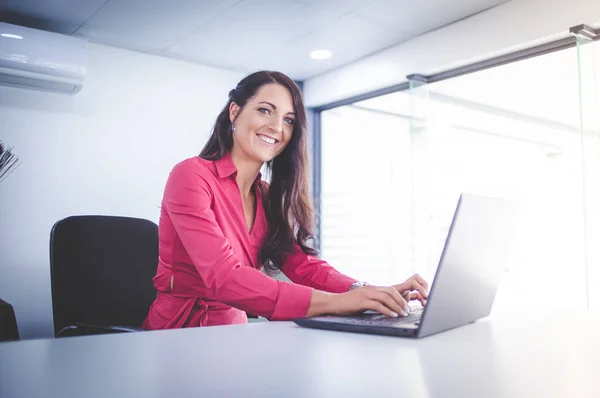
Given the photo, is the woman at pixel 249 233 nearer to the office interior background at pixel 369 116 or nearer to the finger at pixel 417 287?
the finger at pixel 417 287

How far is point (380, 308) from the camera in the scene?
3.80ft

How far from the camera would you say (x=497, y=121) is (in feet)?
12.8

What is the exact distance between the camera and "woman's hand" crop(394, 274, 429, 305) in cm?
140

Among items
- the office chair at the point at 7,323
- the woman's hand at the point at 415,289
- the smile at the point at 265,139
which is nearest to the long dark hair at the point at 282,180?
the smile at the point at 265,139

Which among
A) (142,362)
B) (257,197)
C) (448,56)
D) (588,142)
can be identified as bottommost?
(142,362)

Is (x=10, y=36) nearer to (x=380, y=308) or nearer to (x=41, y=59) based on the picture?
(x=41, y=59)

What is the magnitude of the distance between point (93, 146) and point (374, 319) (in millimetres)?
3069

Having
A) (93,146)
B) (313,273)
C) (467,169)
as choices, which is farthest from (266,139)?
(467,169)

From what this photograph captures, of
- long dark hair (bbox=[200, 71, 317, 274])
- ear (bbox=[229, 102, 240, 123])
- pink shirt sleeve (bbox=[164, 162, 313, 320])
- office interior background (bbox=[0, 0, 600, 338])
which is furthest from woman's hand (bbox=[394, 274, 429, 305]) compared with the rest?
office interior background (bbox=[0, 0, 600, 338])

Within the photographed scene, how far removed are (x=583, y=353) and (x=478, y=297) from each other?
1.07ft

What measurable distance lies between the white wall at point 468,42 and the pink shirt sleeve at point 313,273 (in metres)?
2.09

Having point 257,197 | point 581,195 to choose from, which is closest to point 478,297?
point 257,197

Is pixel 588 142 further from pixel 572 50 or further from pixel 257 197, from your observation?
pixel 257 197

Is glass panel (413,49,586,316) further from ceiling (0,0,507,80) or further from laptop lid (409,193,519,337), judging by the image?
laptop lid (409,193,519,337)
